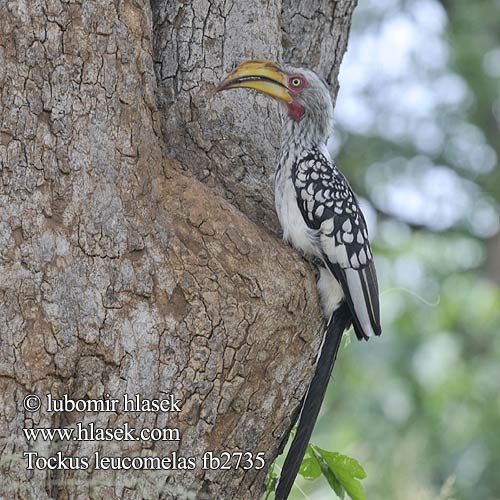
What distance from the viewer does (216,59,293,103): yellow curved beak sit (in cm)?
288

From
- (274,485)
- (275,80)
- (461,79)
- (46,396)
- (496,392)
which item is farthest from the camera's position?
(461,79)

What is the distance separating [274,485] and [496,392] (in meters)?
4.60

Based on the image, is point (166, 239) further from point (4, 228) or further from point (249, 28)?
point (249, 28)

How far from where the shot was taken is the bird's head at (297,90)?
2936 millimetres

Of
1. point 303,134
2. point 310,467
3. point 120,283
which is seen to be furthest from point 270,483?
point 303,134

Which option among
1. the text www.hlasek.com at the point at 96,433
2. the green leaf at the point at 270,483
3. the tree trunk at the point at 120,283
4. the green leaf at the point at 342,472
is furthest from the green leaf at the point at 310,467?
the text www.hlasek.com at the point at 96,433

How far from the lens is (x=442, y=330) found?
7344 millimetres

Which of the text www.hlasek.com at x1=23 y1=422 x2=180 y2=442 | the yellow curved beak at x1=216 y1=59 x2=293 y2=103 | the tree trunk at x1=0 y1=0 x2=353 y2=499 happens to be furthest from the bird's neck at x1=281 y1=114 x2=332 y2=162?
the text www.hlasek.com at x1=23 y1=422 x2=180 y2=442

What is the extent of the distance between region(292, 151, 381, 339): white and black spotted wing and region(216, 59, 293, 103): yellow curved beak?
0.76ft

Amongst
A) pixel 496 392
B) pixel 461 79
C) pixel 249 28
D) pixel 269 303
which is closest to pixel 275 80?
pixel 249 28

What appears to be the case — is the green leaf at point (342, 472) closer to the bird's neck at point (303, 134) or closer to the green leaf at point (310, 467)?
the green leaf at point (310, 467)

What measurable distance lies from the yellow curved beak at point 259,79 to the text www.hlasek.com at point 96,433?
110 cm

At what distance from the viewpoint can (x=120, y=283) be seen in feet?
7.56

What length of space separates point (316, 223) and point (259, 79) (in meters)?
0.47
